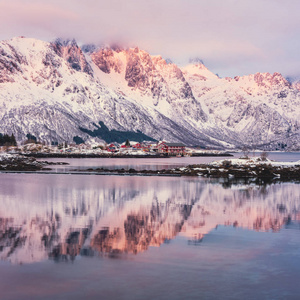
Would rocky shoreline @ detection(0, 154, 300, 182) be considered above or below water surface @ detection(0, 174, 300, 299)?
below

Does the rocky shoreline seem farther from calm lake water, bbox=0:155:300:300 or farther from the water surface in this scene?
calm lake water, bbox=0:155:300:300

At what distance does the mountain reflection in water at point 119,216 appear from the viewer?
28.3 metres

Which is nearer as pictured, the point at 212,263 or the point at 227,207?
the point at 212,263

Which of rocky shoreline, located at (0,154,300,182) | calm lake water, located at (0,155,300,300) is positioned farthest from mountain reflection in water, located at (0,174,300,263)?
rocky shoreline, located at (0,154,300,182)

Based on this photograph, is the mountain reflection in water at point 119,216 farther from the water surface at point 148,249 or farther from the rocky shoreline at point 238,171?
the rocky shoreline at point 238,171

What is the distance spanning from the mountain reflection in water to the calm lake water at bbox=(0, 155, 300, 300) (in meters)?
0.07

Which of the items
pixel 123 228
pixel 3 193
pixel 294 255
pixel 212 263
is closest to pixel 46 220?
pixel 123 228

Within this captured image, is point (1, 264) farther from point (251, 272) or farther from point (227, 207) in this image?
point (227, 207)

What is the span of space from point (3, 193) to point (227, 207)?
86.2ft

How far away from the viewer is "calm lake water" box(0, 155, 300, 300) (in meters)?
20.8

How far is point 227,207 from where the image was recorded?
47.2 meters

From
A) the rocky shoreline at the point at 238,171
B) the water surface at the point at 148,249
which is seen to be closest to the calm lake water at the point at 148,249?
the water surface at the point at 148,249

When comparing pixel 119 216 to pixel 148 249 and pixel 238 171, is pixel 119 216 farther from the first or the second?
pixel 238 171

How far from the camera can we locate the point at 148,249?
2758cm
